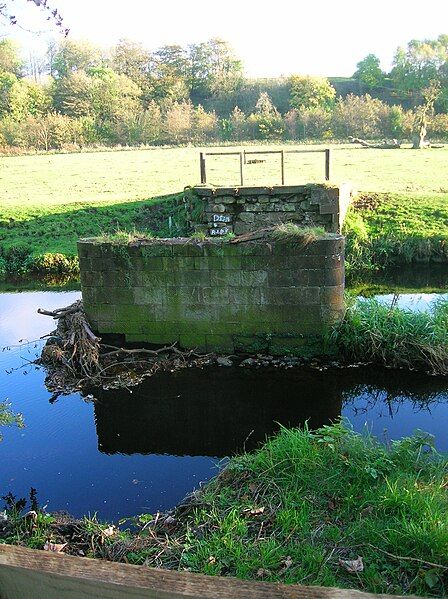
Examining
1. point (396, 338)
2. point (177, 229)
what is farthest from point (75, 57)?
point (396, 338)

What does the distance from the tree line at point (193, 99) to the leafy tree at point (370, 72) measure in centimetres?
18

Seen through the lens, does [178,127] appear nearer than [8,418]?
No

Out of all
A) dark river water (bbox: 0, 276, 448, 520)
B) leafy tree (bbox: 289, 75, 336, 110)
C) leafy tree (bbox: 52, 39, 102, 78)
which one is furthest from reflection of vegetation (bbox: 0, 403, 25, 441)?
leafy tree (bbox: 52, 39, 102, 78)

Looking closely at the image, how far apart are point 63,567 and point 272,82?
75.7m

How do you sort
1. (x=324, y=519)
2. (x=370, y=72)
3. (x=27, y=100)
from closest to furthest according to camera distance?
(x=324, y=519), (x=27, y=100), (x=370, y=72)

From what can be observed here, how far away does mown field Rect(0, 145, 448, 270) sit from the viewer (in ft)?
63.4

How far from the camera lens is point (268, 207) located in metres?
16.2

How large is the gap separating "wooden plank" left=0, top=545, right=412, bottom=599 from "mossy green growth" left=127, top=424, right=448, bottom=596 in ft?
8.77

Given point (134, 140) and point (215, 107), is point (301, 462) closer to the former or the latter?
point (134, 140)

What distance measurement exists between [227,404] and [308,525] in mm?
3607

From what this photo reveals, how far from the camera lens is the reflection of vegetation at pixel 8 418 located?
23.6 ft

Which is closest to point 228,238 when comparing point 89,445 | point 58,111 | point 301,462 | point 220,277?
point 220,277

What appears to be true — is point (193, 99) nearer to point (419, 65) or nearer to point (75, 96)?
point (75, 96)

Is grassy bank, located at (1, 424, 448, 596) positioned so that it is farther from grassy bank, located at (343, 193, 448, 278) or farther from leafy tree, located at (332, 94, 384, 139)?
leafy tree, located at (332, 94, 384, 139)
